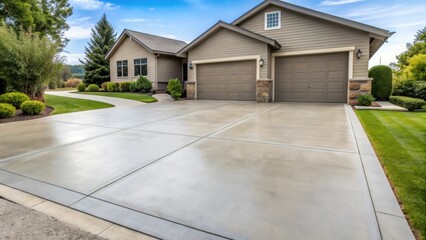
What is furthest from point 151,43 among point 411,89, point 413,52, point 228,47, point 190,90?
point 413,52

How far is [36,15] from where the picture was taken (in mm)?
18938

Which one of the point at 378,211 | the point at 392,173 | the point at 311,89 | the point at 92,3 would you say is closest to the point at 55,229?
the point at 378,211

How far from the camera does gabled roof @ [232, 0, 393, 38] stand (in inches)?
452

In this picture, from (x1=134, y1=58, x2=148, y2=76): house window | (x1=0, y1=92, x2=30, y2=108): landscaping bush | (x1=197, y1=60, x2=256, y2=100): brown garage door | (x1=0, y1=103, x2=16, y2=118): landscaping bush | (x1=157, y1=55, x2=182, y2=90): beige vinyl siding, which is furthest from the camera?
(x1=134, y1=58, x2=148, y2=76): house window

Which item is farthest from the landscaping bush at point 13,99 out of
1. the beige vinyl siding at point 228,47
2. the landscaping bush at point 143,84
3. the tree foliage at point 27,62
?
the landscaping bush at point 143,84

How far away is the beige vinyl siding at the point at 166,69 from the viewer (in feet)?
64.6

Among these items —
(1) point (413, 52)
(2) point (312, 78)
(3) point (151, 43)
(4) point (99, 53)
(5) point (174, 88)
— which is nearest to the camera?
(2) point (312, 78)

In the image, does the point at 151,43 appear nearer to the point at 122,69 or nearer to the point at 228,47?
the point at 122,69

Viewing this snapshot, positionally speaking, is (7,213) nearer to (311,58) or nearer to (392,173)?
(392,173)

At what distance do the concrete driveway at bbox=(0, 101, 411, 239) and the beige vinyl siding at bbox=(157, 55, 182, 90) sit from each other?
561 inches

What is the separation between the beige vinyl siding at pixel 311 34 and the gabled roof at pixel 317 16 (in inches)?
13.2

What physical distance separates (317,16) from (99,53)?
21864 millimetres

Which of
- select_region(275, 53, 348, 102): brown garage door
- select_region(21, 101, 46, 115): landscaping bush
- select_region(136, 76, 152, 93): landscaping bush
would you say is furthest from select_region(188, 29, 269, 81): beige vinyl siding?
select_region(21, 101, 46, 115): landscaping bush

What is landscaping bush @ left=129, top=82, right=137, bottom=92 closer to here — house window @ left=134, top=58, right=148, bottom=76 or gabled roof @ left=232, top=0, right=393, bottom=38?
house window @ left=134, top=58, right=148, bottom=76
